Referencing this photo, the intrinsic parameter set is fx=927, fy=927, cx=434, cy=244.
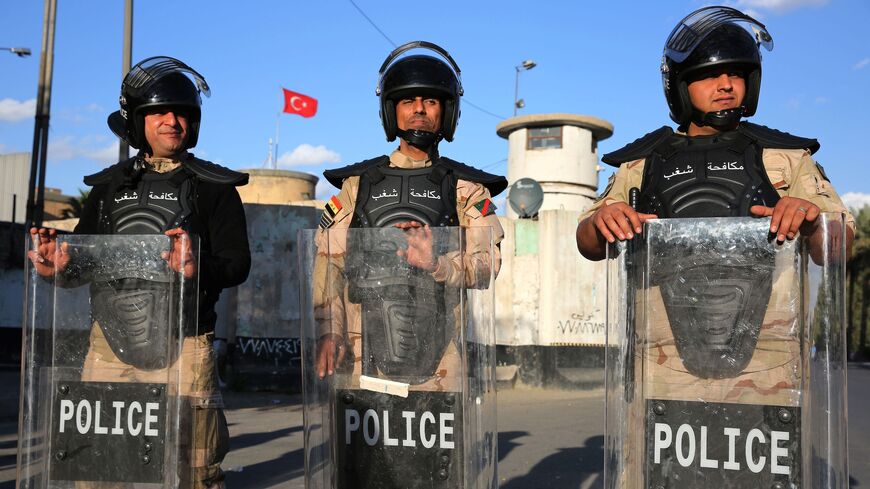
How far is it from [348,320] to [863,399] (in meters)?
12.2

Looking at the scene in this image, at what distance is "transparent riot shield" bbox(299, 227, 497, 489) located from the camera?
304 cm

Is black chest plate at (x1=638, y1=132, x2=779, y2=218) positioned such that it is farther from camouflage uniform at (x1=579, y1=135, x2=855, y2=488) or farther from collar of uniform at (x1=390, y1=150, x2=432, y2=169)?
collar of uniform at (x1=390, y1=150, x2=432, y2=169)

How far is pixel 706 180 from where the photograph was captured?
10.2 feet

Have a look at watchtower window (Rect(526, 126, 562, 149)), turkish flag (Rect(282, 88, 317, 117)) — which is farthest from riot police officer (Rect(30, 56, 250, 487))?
turkish flag (Rect(282, 88, 317, 117))

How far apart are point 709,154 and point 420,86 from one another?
1.35m

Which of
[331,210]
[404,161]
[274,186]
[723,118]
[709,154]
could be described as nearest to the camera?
[709,154]

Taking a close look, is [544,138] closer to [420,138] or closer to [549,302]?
[549,302]

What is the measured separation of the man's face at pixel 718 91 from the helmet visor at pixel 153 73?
216cm

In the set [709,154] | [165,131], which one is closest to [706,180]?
[709,154]

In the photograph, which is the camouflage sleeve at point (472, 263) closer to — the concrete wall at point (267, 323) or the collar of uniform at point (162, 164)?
the collar of uniform at point (162, 164)

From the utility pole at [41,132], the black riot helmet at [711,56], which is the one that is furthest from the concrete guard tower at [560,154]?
the black riot helmet at [711,56]

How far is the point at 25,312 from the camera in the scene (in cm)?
337

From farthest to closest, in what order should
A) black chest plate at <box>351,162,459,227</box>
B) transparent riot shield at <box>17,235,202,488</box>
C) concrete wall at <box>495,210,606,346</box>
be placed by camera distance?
concrete wall at <box>495,210,606,346</box>
black chest plate at <box>351,162,459,227</box>
transparent riot shield at <box>17,235,202,488</box>

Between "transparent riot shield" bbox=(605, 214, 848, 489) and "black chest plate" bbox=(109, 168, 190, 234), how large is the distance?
6.02ft
